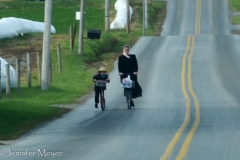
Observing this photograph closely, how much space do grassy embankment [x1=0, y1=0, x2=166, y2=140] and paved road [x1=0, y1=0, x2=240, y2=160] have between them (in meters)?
0.83

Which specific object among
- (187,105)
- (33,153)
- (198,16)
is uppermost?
(198,16)

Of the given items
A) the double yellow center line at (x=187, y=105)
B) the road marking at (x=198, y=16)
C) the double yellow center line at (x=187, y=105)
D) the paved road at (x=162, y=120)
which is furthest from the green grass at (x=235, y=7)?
the paved road at (x=162, y=120)

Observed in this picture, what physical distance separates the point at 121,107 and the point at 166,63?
15357 mm

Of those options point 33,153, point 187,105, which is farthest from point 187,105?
point 33,153

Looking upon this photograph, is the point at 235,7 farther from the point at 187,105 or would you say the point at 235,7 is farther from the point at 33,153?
the point at 33,153

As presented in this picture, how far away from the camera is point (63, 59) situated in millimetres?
36406

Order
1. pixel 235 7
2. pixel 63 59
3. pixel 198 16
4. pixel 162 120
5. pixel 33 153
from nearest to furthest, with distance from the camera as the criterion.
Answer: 1. pixel 33 153
2. pixel 162 120
3. pixel 63 59
4. pixel 198 16
5. pixel 235 7

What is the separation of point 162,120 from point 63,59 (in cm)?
1820

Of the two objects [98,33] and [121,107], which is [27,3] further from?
[121,107]

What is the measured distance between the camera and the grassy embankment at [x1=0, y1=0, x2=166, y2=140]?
19391mm

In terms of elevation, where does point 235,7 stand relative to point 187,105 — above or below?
above

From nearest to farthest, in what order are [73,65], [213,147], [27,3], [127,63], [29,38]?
[213,147] < [127,63] < [73,65] < [29,38] < [27,3]

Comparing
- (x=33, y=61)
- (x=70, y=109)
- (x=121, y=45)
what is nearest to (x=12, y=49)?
(x=33, y=61)

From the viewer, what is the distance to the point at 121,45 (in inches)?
1775
